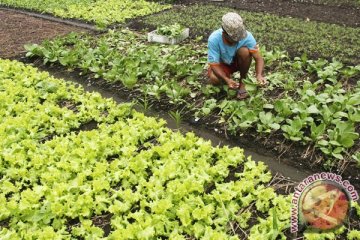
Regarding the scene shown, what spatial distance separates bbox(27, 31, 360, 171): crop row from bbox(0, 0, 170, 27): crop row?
2196 mm

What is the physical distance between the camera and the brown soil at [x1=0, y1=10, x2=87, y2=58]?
8.11 m

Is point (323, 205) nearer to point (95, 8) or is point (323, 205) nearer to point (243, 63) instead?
point (243, 63)

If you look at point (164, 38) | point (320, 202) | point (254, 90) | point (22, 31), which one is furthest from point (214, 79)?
point (22, 31)

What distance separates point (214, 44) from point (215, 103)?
79 cm

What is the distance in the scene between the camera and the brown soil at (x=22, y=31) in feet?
26.6

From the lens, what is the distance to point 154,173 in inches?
150

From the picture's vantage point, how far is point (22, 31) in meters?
9.23

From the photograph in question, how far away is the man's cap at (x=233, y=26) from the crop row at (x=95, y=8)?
17.5ft

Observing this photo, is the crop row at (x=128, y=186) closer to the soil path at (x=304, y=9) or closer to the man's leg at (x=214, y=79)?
the man's leg at (x=214, y=79)

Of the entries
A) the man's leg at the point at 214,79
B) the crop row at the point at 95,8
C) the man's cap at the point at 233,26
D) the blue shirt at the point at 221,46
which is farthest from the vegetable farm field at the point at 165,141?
the crop row at the point at 95,8

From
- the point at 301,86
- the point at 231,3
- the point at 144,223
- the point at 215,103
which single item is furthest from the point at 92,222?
the point at 231,3

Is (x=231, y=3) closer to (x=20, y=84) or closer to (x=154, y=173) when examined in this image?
(x=20, y=84)

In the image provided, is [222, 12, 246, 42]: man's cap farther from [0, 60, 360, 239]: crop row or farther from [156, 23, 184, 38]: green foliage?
[156, 23, 184, 38]: green foliage

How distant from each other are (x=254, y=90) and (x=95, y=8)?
23.9ft
